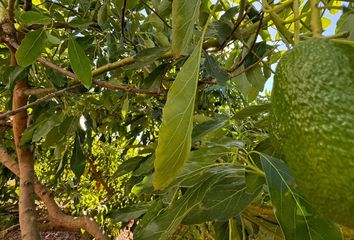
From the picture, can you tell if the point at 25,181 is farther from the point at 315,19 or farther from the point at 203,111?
the point at 315,19

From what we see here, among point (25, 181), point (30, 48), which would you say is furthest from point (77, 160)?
point (30, 48)

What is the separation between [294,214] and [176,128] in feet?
0.73

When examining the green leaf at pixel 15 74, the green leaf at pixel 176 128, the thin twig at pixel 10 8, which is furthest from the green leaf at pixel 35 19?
the green leaf at pixel 176 128

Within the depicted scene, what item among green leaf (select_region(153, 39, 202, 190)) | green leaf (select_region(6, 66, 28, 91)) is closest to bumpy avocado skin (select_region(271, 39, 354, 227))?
green leaf (select_region(153, 39, 202, 190))

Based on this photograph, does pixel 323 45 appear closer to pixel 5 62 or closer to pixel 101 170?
pixel 5 62

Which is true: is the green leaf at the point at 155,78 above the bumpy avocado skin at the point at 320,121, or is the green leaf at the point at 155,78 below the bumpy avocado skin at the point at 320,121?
above

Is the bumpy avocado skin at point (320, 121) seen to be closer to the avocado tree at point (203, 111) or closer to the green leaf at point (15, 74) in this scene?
the avocado tree at point (203, 111)

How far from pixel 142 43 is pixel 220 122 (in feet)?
2.09

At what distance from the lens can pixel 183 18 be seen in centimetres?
53

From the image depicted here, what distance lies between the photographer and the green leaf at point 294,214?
0.56 m

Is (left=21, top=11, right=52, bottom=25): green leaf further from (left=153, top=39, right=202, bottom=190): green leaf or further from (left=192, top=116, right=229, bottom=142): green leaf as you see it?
(left=153, top=39, right=202, bottom=190): green leaf

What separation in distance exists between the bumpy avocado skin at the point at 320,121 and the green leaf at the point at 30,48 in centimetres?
64

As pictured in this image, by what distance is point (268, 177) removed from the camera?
2.00 feet

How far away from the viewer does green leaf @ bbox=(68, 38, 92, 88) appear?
939 millimetres
